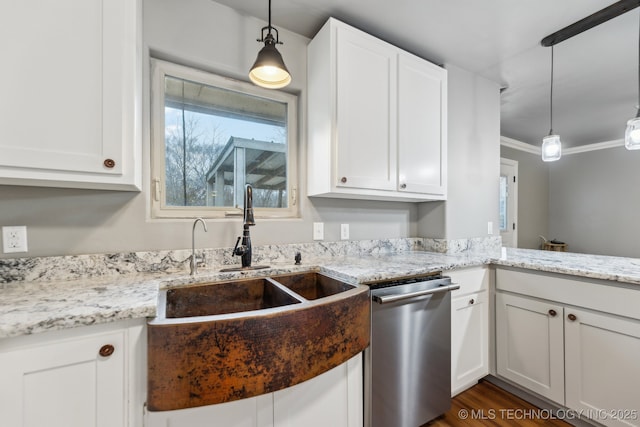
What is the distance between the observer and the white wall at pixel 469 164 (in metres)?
2.23

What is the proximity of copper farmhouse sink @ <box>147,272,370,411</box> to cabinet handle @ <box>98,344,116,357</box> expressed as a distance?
0.12 meters

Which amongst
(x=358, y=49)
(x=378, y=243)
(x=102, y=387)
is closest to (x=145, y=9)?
(x=358, y=49)

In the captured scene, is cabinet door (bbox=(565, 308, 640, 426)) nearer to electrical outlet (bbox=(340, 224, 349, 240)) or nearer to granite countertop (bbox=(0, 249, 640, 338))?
granite countertop (bbox=(0, 249, 640, 338))

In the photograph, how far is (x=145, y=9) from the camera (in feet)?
4.63

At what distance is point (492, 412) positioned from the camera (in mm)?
1674

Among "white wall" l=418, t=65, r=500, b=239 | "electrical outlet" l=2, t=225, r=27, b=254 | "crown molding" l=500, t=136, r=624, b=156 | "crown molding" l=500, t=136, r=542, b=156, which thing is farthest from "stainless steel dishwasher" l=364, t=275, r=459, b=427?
"crown molding" l=500, t=136, r=624, b=156

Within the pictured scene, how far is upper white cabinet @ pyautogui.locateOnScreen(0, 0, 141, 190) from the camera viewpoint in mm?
921

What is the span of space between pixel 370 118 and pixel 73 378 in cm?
177

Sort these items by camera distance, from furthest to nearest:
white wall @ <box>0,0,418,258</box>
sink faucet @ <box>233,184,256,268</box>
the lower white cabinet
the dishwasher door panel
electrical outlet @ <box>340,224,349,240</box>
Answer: electrical outlet @ <box>340,224,349,240</box> < sink faucet @ <box>233,184,256,268</box> < the dishwasher door panel < white wall @ <box>0,0,418,258</box> < the lower white cabinet

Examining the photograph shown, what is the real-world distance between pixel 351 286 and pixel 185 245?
922 millimetres

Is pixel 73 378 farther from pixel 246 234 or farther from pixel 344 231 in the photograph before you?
pixel 344 231

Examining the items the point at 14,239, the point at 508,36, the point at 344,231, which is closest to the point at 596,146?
the point at 508,36

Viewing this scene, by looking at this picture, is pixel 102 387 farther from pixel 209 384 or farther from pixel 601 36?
pixel 601 36

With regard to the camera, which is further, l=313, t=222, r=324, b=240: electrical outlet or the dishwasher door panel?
l=313, t=222, r=324, b=240: electrical outlet
